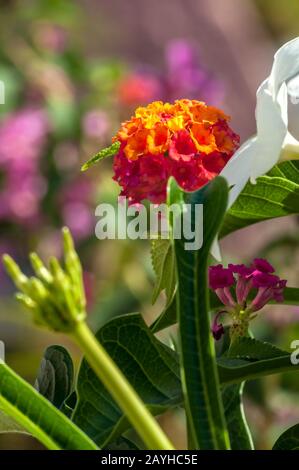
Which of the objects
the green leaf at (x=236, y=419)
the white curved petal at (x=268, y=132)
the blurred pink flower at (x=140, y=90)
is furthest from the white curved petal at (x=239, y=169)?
Result: the blurred pink flower at (x=140, y=90)

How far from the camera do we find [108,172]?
2191 millimetres

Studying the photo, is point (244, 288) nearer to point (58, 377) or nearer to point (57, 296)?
point (58, 377)

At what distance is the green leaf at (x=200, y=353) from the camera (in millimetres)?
501

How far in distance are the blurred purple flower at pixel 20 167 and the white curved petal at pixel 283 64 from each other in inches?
63.9

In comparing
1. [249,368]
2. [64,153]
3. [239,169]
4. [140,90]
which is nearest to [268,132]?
[239,169]

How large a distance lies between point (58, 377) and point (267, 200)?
0.17 m

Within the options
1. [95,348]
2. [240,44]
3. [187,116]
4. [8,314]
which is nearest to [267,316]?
[8,314]

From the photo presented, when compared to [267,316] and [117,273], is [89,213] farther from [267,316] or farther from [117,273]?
[267,316]

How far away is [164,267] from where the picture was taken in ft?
2.08

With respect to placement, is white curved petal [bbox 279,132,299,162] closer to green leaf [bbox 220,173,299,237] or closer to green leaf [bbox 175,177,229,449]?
green leaf [bbox 220,173,299,237]

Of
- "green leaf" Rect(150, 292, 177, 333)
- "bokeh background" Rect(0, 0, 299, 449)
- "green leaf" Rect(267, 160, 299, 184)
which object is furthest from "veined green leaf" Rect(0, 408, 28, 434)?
"bokeh background" Rect(0, 0, 299, 449)

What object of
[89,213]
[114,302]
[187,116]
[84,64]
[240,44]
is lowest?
[187,116]

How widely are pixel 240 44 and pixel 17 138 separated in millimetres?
1699

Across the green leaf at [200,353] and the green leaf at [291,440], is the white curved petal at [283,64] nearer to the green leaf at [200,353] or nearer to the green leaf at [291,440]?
the green leaf at [200,353]
